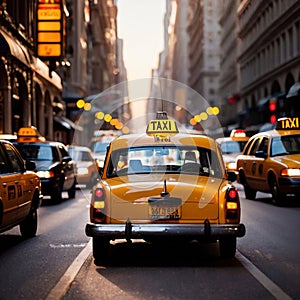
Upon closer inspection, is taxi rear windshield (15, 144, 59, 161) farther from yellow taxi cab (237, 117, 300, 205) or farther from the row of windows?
the row of windows

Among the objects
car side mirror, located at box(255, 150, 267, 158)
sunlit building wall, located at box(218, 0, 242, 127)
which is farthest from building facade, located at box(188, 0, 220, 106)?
car side mirror, located at box(255, 150, 267, 158)

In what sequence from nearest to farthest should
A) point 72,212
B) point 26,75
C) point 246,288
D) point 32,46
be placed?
point 246,288 → point 72,212 → point 26,75 → point 32,46

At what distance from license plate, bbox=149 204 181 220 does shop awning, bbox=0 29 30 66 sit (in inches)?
781

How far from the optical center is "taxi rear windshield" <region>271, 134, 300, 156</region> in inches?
742

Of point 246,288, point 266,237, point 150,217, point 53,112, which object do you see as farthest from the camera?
point 53,112

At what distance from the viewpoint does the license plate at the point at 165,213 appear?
362 inches

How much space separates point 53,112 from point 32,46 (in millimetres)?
10815

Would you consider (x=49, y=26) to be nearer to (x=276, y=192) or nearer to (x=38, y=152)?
(x=38, y=152)

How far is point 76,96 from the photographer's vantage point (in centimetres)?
6700

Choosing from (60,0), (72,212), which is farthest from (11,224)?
(60,0)

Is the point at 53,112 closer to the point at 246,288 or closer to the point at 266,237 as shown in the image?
the point at 266,237

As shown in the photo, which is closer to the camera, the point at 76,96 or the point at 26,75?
the point at 26,75

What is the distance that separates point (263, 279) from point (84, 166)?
20.0 metres

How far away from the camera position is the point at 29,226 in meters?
12.8
